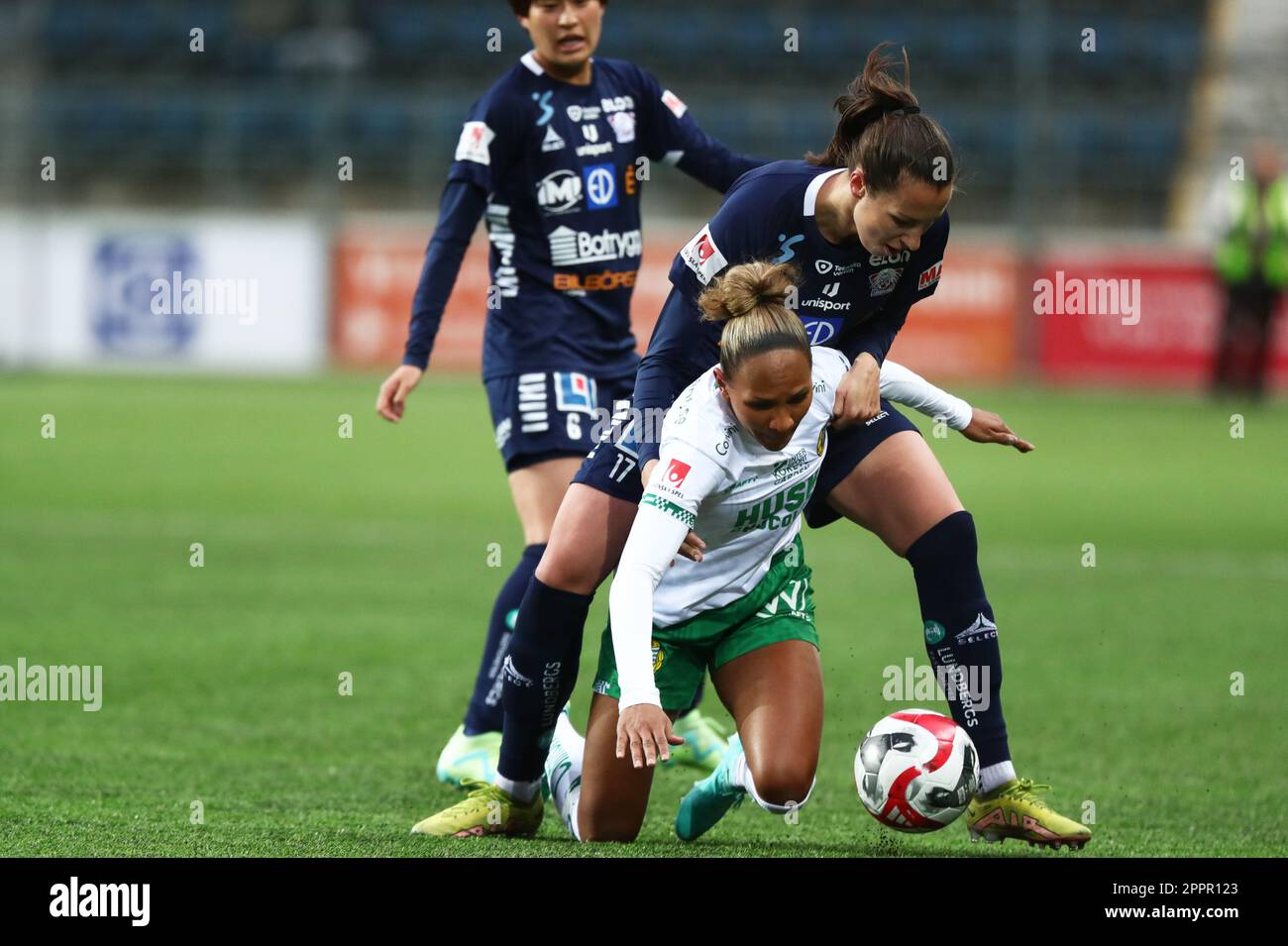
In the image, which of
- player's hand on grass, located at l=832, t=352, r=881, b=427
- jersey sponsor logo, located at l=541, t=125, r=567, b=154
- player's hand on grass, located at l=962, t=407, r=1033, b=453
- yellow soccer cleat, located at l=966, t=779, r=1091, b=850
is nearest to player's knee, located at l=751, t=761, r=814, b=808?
yellow soccer cleat, located at l=966, t=779, r=1091, b=850

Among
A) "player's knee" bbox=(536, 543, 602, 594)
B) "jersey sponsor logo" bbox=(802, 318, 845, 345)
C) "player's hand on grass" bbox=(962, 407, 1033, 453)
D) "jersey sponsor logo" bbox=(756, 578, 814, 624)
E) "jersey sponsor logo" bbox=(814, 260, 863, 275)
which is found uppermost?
"jersey sponsor logo" bbox=(814, 260, 863, 275)

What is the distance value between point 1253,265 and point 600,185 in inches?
598

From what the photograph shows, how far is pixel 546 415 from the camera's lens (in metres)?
5.74

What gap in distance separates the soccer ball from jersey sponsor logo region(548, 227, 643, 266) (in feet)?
6.71

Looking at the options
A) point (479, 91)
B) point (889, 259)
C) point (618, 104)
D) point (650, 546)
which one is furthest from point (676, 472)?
point (479, 91)

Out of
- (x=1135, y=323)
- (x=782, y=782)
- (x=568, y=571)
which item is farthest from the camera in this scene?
(x=1135, y=323)

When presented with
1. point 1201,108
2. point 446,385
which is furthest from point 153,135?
point 1201,108

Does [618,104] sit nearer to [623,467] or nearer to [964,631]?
[623,467]

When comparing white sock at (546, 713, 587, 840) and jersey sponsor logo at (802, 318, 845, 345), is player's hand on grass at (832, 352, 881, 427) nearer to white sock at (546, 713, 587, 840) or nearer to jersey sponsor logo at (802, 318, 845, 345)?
jersey sponsor logo at (802, 318, 845, 345)

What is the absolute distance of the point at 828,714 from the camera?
21.5ft

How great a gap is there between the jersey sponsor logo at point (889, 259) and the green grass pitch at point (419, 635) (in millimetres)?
1463

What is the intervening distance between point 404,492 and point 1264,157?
11.3 m

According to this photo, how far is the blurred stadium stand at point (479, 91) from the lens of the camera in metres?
24.2

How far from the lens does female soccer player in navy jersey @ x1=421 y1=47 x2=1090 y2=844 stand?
15.0ft
